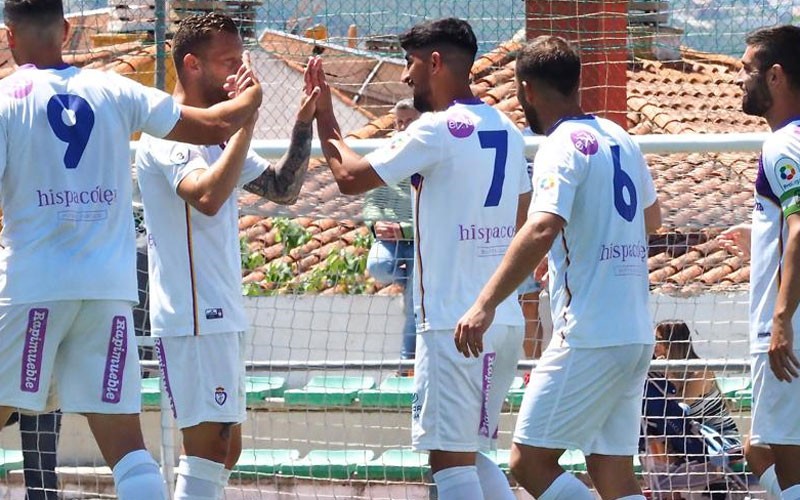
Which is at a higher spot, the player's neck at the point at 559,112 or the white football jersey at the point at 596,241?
the player's neck at the point at 559,112

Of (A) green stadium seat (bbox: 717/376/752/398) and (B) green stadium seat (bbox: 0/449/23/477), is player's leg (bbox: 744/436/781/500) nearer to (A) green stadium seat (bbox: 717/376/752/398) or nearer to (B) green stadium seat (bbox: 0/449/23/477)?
(A) green stadium seat (bbox: 717/376/752/398)

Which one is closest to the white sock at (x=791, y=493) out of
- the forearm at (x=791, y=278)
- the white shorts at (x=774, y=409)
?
the white shorts at (x=774, y=409)

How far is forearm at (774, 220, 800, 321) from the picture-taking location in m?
5.61

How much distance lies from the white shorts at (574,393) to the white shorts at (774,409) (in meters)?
0.45

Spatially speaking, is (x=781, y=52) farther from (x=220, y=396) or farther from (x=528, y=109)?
(x=220, y=396)

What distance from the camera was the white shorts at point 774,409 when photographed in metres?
5.80

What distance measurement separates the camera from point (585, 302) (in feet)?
19.0

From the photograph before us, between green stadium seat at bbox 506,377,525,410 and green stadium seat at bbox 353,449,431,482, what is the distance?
1.90ft

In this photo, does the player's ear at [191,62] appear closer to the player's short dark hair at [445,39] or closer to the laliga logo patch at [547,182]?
the player's short dark hair at [445,39]

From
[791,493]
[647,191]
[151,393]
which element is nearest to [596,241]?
[647,191]

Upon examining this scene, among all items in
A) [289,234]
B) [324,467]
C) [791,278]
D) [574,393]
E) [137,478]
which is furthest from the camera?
[289,234]

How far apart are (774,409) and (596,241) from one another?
0.91 meters

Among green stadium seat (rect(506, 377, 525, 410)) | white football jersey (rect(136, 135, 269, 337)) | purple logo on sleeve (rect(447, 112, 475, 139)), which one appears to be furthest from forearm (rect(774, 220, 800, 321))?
green stadium seat (rect(506, 377, 525, 410))

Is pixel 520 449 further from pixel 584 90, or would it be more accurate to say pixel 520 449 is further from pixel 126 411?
pixel 584 90
